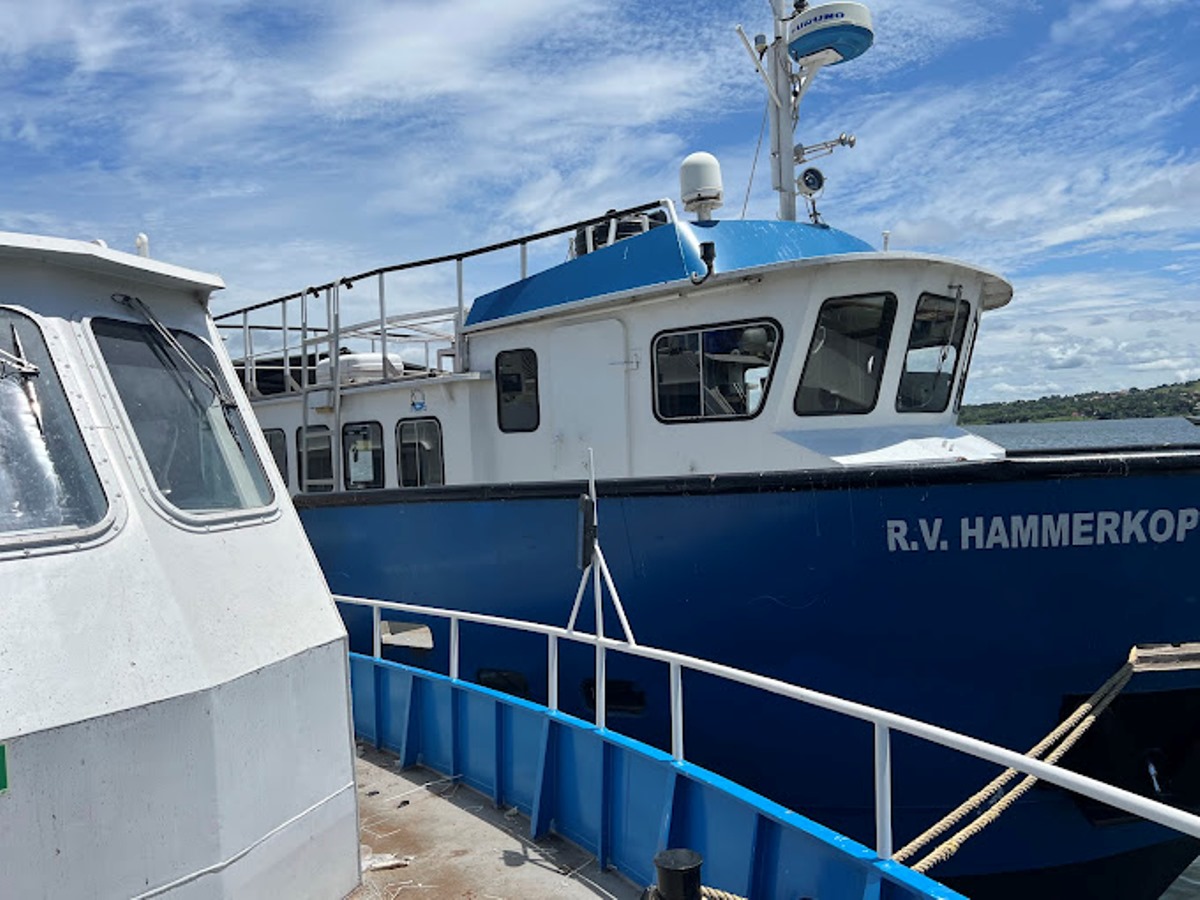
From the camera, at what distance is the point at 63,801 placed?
2.25 m

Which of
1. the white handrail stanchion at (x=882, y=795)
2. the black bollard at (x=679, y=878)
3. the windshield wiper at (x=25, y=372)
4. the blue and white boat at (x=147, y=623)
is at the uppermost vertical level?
the windshield wiper at (x=25, y=372)

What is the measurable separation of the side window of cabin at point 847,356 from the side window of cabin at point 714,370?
257 mm

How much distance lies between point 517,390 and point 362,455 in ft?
6.35

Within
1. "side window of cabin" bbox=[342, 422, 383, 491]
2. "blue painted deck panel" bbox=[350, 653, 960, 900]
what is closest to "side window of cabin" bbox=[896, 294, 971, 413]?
"blue painted deck panel" bbox=[350, 653, 960, 900]

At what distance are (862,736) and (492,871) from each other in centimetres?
212

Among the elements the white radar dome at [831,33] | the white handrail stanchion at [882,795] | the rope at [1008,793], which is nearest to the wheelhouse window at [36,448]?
the white handrail stanchion at [882,795]

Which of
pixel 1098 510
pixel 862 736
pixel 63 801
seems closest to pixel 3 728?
pixel 63 801

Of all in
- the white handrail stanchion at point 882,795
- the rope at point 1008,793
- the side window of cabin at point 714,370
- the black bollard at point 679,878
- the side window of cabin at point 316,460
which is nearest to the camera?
the black bollard at point 679,878

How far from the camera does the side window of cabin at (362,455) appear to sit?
7.95 metres

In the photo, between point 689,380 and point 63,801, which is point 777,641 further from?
point 63,801

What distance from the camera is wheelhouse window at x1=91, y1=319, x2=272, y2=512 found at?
292cm

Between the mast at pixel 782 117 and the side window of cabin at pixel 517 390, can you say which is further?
the mast at pixel 782 117

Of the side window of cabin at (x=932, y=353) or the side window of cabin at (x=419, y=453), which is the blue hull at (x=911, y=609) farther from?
the side window of cabin at (x=419, y=453)

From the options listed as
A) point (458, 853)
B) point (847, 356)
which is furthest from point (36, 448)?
point (847, 356)
